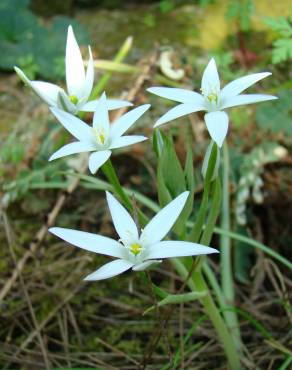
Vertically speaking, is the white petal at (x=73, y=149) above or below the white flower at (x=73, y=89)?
below

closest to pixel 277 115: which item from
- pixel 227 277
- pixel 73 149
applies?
pixel 227 277

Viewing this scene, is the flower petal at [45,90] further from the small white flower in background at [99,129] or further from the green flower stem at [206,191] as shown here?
the green flower stem at [206,191]

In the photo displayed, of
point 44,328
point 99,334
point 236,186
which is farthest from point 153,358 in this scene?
point 236,186

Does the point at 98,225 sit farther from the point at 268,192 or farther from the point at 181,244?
the point at 181,244

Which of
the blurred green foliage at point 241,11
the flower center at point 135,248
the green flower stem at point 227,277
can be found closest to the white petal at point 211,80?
the flower center at point 135,248

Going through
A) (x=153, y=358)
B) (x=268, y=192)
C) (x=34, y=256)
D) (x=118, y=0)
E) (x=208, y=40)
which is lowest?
(x=153, y=358)

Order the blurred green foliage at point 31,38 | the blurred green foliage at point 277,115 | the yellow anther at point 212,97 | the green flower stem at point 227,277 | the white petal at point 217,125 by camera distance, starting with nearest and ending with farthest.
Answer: the white petal at point 217,125 → the yellow anther at point 212,97 → the green flower stem at point 227,277 → the blurred green foliage at point 277,115 → the blurred green foliage at point 31,38
